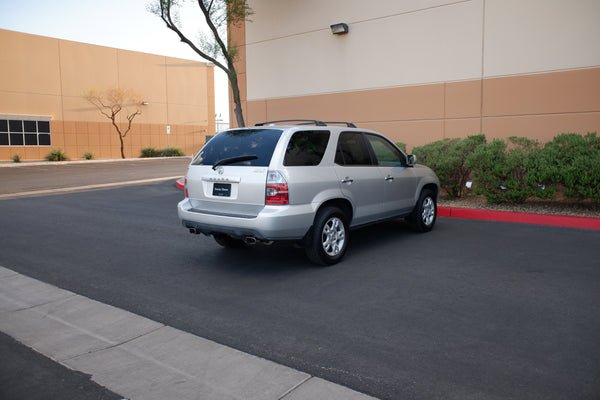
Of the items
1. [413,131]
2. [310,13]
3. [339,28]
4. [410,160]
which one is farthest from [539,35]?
[310,13]

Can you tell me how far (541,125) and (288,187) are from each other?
8.00 meters

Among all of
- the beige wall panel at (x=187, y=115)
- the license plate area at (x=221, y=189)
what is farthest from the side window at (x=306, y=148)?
the beige wall panel at (x=187, y=115)

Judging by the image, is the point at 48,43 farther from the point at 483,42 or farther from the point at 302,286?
the point at 302,286

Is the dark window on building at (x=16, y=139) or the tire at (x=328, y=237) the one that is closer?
the tire at (x=328, y=237)

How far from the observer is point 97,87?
39219 millimetres

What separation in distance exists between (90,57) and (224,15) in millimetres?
26532

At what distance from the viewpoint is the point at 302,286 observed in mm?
5527

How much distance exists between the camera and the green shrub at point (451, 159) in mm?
11000

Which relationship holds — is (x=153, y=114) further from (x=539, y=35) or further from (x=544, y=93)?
(x=544, y=93)

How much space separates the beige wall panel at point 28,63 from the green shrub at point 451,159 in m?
33.2

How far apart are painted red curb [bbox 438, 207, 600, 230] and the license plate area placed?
584 cm

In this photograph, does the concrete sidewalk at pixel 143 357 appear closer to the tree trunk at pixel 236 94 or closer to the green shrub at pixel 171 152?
the tree trunk at pixel 236 94

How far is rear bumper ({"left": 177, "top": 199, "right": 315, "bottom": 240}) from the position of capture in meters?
5.61

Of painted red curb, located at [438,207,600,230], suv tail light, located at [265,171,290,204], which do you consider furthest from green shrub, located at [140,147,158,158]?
suv tail light, located at [265,171,290,204]
